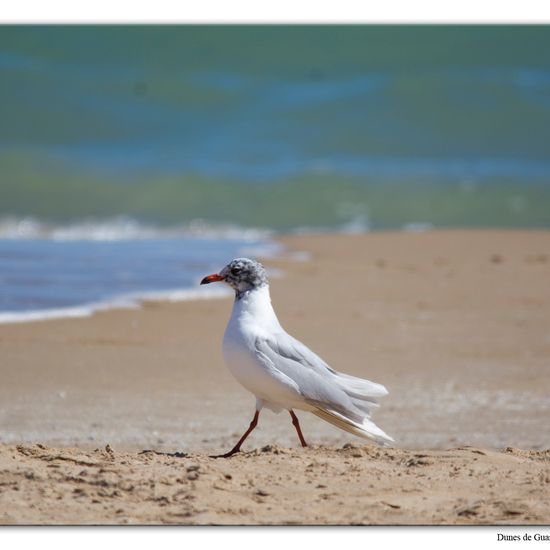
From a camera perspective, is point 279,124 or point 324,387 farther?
point 279,124

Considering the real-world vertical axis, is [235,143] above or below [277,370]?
above

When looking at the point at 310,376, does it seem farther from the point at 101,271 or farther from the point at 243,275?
the point at 101,271

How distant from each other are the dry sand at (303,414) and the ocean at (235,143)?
1612 millimetres

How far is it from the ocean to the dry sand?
1612 mm

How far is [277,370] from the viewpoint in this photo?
5414 mm

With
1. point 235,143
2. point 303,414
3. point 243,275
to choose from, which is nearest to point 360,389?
point 243,275

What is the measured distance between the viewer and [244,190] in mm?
20828

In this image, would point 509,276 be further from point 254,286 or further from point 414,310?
point 254,286

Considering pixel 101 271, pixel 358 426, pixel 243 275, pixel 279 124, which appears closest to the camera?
pixel 358 426

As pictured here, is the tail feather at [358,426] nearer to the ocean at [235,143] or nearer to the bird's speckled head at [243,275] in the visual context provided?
the bird's speckled head at [243,275]

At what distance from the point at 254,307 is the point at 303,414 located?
1.81m
